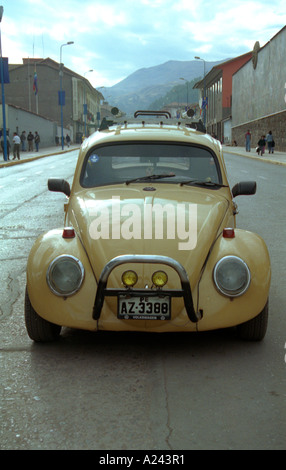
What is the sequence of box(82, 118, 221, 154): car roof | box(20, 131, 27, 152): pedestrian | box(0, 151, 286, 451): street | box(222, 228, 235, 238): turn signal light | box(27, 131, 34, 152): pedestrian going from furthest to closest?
box(27, 131, 34, 152): pedestrian
box(20, 131, 27, 152): pedestrian
box(82, 118, 221, 154): car roof
box(222, 228, 235, 238): turn signal light
box(0, 151, 286, 451): street

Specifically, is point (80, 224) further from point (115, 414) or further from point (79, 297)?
point (115, 414)

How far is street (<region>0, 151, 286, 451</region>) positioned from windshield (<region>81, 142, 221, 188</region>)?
4.27 ft

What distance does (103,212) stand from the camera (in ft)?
14.7

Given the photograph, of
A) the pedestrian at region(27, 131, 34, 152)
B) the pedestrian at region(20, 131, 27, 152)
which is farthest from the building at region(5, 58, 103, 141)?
the pedestrian at region(20, 131, 27, 152)

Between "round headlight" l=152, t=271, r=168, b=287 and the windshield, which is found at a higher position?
the windshield

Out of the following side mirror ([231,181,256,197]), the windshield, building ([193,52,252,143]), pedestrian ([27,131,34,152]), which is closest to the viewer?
the windshield

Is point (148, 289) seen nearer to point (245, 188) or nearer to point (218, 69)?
point (245, 188)

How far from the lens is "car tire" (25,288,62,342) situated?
4.11 meters

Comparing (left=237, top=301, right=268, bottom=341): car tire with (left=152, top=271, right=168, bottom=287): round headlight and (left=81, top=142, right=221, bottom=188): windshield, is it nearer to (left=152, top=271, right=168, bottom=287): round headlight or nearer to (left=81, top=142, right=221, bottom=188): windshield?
(left=152, top=271, right=168, bottom=287): round headlight

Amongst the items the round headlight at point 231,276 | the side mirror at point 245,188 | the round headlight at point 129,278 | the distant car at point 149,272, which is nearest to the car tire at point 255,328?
the distant car at point 149,272

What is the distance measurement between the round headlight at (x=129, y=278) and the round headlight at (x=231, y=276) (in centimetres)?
53

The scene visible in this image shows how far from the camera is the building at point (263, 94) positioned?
152 feet
